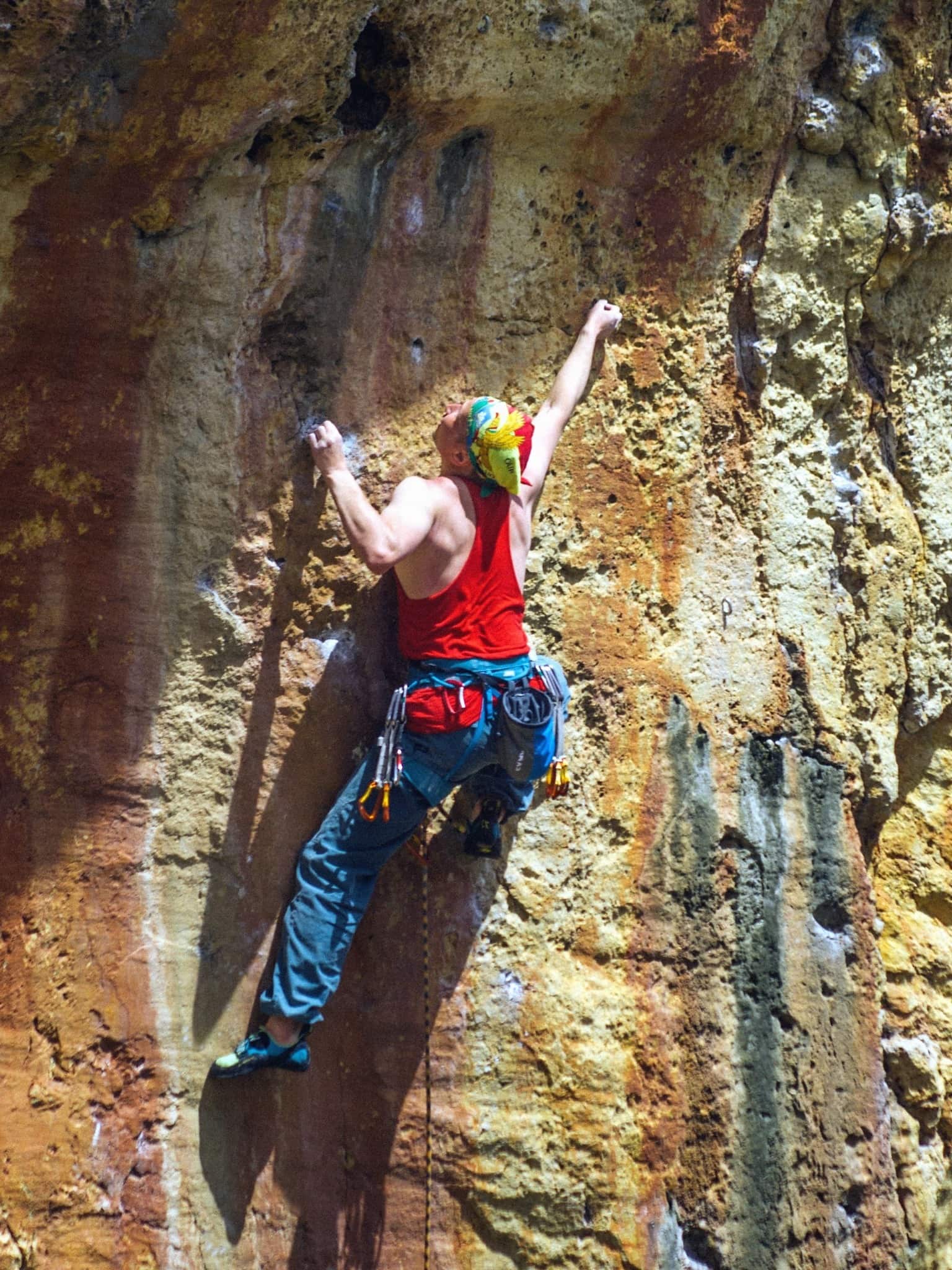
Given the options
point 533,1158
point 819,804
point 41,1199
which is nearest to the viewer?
point 41,1199

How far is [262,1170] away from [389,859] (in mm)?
1002

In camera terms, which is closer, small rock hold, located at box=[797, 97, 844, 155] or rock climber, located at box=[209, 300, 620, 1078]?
rock climber, located at box=[209, 300, 620, 1078]

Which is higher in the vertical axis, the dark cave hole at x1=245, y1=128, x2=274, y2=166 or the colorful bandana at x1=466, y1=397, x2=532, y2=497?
the dark cave hole at x1=245, y1=128, x2=274, y2=166

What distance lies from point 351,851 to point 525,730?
65cm

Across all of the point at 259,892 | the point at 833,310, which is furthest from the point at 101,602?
the point at 833,310

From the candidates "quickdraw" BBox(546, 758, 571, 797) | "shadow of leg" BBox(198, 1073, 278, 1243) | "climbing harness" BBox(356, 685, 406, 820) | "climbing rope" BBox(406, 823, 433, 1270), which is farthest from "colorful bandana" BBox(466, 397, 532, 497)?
"shadow of leg" BBox(198, 1073, 278, 1243)

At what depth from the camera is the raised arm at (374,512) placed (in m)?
3.62

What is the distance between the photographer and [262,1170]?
409cm

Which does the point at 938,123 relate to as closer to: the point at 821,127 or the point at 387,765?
the point at 821,127

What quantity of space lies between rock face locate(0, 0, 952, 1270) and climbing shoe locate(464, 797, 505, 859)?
0.13m

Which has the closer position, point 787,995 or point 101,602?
point 101,602

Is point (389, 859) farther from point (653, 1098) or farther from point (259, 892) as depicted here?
point (653, 1098)

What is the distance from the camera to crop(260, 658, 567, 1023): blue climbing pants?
3.87 meters

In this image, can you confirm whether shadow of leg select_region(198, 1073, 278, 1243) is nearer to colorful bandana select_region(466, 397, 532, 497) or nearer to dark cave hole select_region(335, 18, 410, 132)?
colorful bandana select_region(466, 397, 532, 497)
